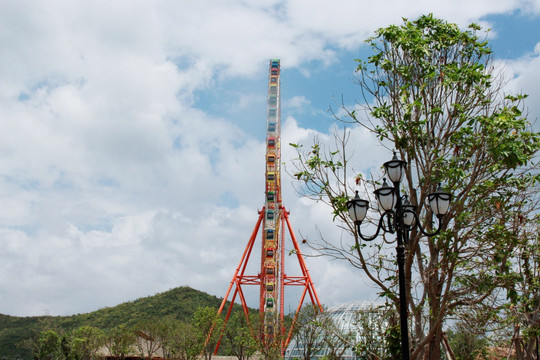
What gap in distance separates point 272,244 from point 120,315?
3119cm

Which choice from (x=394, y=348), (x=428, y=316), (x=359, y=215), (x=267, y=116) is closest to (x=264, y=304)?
(x=267, y=116)

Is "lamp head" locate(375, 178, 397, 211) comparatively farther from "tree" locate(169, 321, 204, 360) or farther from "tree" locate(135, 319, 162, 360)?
"tree" locate(135, 319, 162, 360)

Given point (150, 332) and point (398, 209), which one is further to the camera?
point (150, 332)

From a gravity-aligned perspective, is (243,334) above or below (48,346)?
above

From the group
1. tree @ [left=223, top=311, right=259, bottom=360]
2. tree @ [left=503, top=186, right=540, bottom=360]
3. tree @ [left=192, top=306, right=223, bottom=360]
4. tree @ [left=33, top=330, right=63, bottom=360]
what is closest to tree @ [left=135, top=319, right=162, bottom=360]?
tree @ [left=192, top=306, right=223, bottom=360]

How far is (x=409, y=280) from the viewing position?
894 cm

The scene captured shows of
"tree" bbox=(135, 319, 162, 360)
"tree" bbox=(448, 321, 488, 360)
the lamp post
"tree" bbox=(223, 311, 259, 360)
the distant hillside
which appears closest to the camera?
the lamp post

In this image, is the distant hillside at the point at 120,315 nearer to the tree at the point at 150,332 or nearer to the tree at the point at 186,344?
the tree at the point at 150,332

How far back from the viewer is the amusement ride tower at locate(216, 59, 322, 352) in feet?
115

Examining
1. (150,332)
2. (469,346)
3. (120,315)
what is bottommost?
(469,346)

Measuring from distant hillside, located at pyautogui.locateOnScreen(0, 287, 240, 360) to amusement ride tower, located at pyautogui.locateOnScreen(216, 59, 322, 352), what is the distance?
19.7 m

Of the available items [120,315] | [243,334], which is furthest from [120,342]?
[120,315]

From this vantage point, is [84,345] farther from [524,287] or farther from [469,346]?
[524,287]

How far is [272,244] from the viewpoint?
3681 cm
